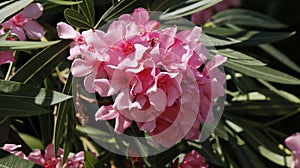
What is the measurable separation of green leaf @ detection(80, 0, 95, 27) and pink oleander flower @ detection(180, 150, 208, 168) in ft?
0.81

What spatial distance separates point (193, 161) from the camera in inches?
42.2

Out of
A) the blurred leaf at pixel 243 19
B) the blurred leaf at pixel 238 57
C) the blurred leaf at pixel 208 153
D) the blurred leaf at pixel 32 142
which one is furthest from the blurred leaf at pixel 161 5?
the blurred leaf at pixel 243 19

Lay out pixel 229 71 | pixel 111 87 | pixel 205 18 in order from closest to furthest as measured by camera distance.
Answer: pixel 111 87
pixel 229 71
pixel 205 18

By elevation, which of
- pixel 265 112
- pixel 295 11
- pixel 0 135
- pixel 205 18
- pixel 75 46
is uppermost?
pixel 75 46

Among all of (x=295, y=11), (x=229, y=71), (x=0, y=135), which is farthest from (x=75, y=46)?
(x=295, y=11)

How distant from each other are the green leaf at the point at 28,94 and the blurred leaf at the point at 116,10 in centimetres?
15

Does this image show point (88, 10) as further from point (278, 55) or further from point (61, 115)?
point (278, 55)

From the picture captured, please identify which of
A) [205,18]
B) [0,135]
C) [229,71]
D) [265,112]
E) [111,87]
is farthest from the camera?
[205,18]

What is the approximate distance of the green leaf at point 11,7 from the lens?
93 centimetres

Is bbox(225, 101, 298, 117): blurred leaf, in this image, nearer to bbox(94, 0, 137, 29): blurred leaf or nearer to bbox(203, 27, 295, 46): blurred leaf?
bbox(203, 27, 295, 46): blurred leaf

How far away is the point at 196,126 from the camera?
0.90 metres

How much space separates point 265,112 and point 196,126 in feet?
1.69

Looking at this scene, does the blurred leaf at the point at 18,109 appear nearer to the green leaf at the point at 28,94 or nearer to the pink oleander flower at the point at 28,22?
the green leaf at the point at 28,94

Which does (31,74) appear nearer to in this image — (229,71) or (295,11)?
(229,71)
